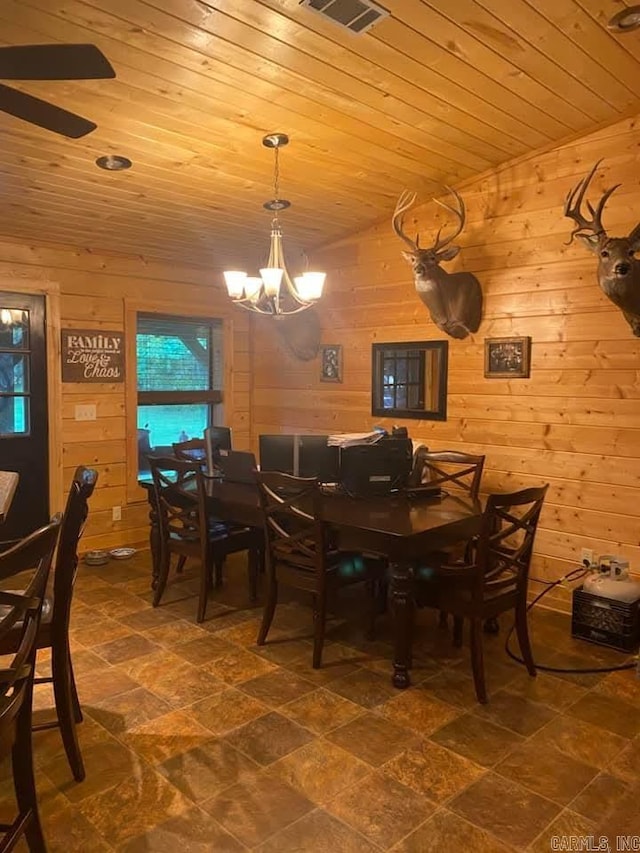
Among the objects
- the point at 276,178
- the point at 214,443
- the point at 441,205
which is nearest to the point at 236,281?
the point at 276,178

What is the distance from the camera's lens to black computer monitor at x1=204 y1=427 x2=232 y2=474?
13.6 feet

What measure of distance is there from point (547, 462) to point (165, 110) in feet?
9.41

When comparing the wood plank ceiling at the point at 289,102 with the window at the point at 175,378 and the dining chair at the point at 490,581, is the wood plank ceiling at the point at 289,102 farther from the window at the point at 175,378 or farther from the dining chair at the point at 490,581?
the dining chair at the point at 490,581

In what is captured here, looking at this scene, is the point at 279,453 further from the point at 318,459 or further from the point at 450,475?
the point at 450,475

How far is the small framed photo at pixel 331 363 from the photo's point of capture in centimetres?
508

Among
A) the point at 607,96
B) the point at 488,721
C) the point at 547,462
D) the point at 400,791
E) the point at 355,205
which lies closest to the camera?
the point at 400,791

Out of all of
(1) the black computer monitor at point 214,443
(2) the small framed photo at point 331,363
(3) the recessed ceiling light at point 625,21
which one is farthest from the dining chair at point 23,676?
(2) the small framed photo at point 331,363

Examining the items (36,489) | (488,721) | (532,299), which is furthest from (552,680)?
(36,489)

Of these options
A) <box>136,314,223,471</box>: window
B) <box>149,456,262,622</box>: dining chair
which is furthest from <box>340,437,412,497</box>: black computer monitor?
<box>136,314,223,471</box>: window

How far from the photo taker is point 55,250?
4.51m

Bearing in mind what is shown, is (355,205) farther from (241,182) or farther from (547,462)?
(547,462)

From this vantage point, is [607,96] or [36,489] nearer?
[607,96]

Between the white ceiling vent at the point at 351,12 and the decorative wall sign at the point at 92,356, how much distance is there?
312 cm

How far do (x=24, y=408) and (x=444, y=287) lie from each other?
120 inches
